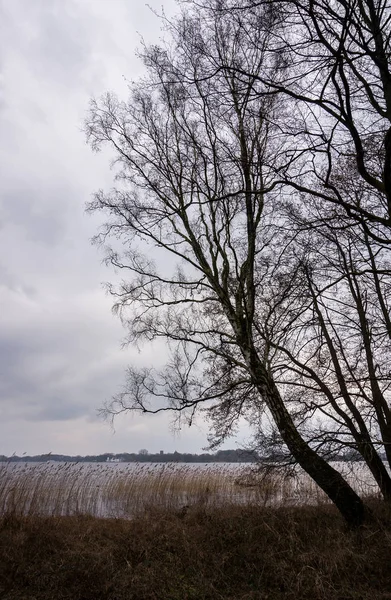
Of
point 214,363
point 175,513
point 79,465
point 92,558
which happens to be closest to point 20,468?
point 79,465

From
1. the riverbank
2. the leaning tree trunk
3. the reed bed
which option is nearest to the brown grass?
the reed bed

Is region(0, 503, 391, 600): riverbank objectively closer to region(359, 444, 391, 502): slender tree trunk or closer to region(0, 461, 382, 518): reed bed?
region(359, 444, 391, 502): slender tree trunk

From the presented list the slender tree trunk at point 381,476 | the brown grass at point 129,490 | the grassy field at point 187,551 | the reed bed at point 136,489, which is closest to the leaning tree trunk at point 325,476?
the grassy field at point 187,551

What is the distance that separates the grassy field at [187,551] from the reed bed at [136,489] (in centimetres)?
7

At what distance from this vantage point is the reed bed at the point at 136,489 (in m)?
10.2

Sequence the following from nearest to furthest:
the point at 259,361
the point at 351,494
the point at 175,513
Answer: the point at 351,494 → the point at 259,361 → the point at 175,513

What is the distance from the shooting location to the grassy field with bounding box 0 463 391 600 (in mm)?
6121

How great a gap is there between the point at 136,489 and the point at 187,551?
6.30 metres

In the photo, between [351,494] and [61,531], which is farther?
[61,531]

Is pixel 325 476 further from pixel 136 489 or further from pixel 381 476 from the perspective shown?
pixel 136 489

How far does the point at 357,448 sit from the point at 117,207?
22.6 feet

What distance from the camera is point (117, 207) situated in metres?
9.94

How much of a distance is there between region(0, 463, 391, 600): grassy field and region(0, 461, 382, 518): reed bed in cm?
7

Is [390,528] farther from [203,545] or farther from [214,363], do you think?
[214,363]
